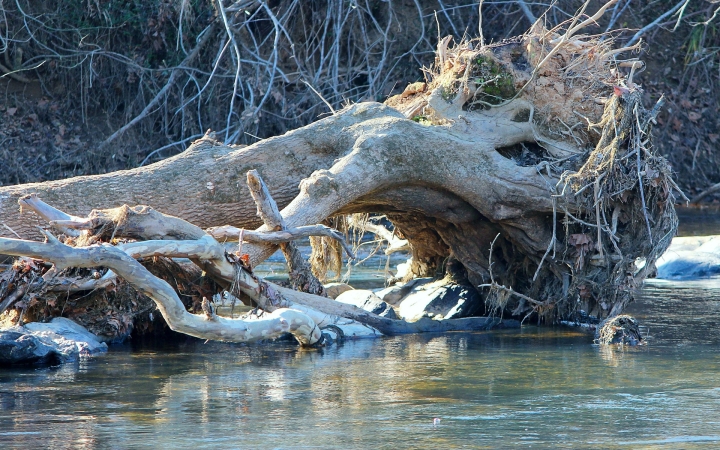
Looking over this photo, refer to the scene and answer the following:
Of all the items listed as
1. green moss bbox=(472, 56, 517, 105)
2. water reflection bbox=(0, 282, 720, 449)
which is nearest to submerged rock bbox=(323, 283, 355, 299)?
water reflection bbox=(0, 282, 720, 449)

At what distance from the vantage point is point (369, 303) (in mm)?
8867

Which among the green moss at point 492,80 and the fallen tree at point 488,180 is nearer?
the fallen tree at point 488,180

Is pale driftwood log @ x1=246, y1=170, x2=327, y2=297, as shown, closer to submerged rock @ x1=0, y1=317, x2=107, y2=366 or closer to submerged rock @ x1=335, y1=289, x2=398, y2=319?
submerged rock @ x1=335, y1=289, x2=398, y2=319

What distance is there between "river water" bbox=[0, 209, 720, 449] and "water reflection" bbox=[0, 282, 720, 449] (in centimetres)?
1

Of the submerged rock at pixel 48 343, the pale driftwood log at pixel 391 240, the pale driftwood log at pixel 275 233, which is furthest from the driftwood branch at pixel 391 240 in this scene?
the submerged rock at pixel 48 343

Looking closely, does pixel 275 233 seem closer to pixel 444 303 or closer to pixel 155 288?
pixel 155 288

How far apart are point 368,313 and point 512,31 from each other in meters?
9.09

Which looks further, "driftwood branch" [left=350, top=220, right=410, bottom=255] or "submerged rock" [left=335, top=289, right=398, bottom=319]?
"driftwood branch" [left=350, top=220, right=410, bottom=255]

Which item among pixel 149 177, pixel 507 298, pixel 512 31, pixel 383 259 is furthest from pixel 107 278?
pixel 512 31

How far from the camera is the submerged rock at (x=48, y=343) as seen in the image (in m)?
6.54

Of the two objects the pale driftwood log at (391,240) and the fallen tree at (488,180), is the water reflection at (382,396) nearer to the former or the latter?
the fallen tree at (488,180)

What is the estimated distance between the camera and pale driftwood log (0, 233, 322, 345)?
573 centimetres

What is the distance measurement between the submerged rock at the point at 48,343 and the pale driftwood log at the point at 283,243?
1.48 m

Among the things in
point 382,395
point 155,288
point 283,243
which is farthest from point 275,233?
point 382,395
